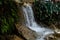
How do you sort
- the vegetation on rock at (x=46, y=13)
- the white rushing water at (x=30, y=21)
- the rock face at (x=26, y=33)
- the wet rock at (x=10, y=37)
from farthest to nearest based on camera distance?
the vegetation on rock at (x=46, y=13) < the white rushing water at (x=30, y=21) < the rock face at (x=26, y=33) < the wet rock at (x=10, y=37)

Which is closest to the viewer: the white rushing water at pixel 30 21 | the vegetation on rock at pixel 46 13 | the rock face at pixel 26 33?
the rock face at pixel 26 33

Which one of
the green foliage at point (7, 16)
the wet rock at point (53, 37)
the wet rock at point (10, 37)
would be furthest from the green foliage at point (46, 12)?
the wet rock at point (10, 37)

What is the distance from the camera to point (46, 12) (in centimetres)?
795

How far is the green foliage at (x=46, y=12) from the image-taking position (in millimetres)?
7910

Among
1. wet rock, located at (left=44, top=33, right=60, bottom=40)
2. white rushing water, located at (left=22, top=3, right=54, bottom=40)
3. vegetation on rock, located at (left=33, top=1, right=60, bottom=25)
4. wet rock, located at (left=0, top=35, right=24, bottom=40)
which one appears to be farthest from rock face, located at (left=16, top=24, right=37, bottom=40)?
vegetation on rock, located at (left=33, top=1, right=60, bottom=25)

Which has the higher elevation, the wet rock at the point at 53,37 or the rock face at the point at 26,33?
the rock face at the point at 26,33

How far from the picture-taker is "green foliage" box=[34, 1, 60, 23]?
26.0ft

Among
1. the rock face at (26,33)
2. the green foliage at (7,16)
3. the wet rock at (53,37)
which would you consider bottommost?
the wet rock at (53,37)

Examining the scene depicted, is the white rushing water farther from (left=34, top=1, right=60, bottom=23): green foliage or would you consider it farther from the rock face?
the rock face

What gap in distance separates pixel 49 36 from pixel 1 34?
5.99 ft

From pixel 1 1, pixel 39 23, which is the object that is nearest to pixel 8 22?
pixel 1 1

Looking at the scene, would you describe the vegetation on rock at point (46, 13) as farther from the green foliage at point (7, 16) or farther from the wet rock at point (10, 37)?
the wet rock at point (10, 37)

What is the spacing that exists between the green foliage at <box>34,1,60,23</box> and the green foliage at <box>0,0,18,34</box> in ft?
5.66

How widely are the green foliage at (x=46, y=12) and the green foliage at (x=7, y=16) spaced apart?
1.72 meters
